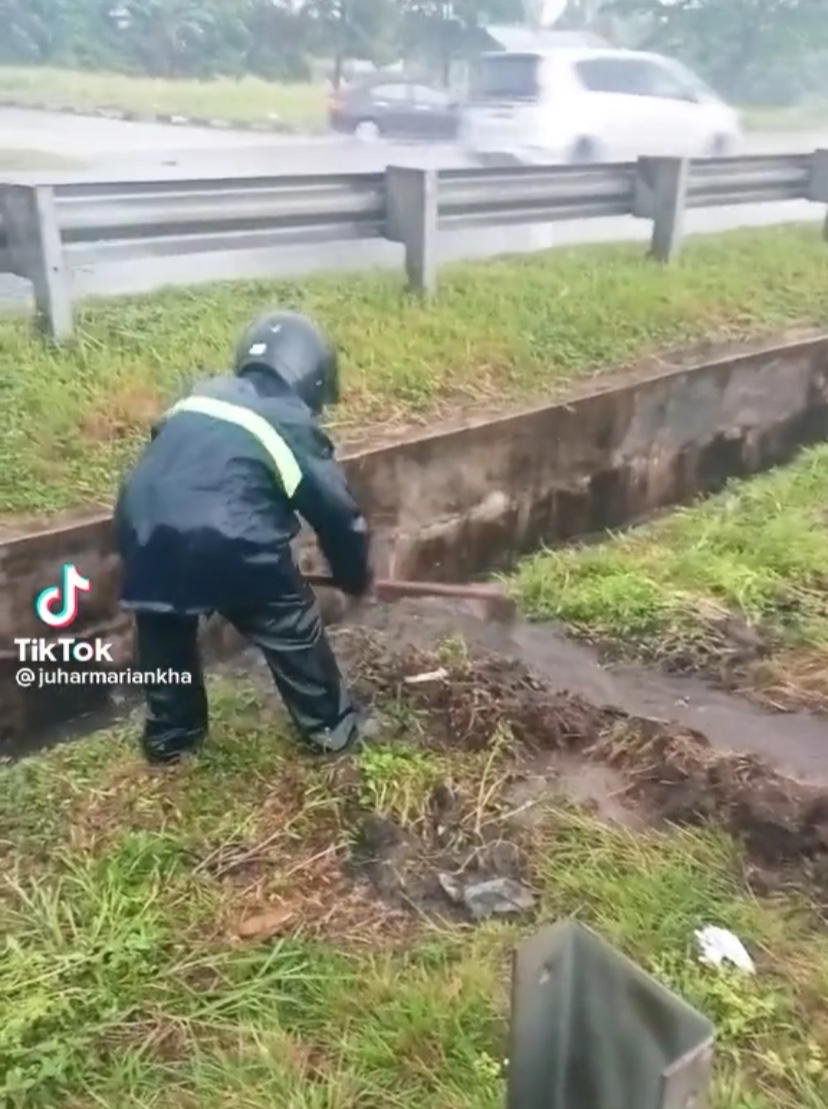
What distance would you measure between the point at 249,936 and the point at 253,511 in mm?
1186

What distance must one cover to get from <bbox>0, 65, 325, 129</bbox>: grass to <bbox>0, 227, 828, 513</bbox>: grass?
15.5 ft

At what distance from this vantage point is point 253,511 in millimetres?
3453

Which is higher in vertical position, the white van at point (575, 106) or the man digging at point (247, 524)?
the white van at point (575, 106)

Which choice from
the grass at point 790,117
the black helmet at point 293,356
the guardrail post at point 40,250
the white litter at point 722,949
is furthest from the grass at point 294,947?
the grass at point 790,117

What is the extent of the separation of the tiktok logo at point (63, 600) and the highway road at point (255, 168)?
2141mm

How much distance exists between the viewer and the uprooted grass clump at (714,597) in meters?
4.77

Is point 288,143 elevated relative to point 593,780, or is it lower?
elevated

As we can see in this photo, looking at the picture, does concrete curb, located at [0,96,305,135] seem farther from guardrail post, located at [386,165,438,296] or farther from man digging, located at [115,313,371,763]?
man digging, located at [115,313,371,763]

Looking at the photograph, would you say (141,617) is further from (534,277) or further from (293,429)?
(534,277)

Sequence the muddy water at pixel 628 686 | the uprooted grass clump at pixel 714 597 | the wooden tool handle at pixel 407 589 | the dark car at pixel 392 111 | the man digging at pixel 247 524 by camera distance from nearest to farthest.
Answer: the man digging at pixel 247 524 < the wooden tool handle at pixel 407 589 < the muddy water at pixel 628 686 < the uprooted grass clump at pixel 714 597 < the dark car at pixel 392 111

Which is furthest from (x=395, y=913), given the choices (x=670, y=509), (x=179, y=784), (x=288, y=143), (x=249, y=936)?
(x=288, y=143)

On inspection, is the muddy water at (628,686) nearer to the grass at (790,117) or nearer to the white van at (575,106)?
the white van at (575,106)

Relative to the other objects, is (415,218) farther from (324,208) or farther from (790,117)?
(790,117)

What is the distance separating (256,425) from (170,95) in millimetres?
9557
